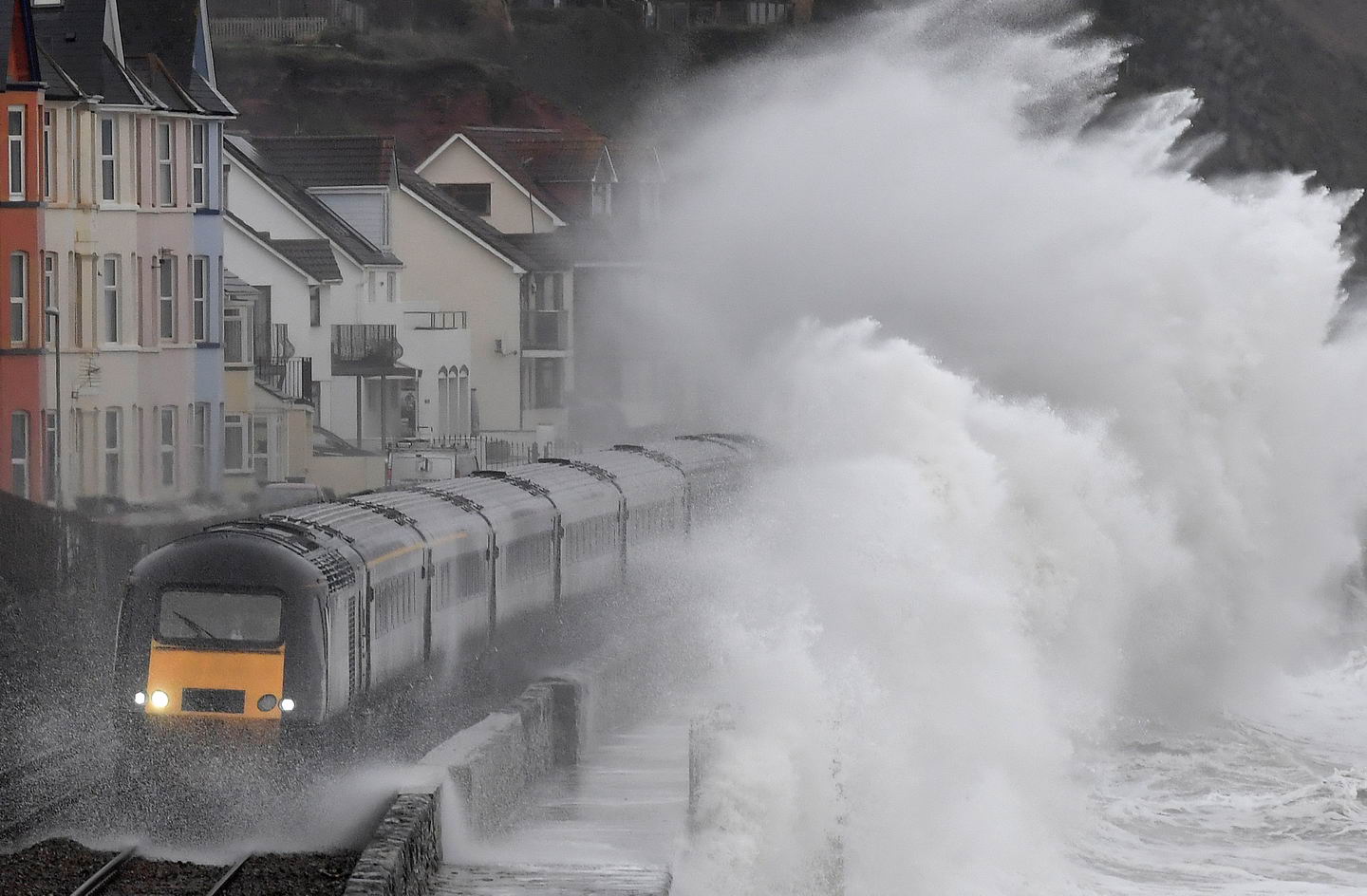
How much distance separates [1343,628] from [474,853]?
94.0ft

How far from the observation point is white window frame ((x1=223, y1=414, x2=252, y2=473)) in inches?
1657

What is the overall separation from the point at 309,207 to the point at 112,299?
1642 centimetres

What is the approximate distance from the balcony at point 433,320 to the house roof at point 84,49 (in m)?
17.7

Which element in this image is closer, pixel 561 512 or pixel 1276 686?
pixel 561 512

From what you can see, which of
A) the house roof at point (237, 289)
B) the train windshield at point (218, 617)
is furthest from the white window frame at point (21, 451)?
the train windshield at point (218, 617)

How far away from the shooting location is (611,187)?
6588 centimetres

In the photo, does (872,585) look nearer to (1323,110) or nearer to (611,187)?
(611,187)

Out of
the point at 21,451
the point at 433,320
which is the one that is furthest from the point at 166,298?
the point at 433,320

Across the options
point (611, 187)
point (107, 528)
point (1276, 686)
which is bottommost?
point (1276, 686)

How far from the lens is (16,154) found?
112 ft

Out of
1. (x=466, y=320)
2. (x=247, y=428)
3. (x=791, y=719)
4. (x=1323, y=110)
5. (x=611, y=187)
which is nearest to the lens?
(x=791, y=719)

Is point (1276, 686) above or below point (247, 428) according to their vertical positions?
below

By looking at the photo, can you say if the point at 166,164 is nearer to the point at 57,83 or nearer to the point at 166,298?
the point at 166,298

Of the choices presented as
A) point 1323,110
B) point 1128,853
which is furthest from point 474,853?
point 1323,110
